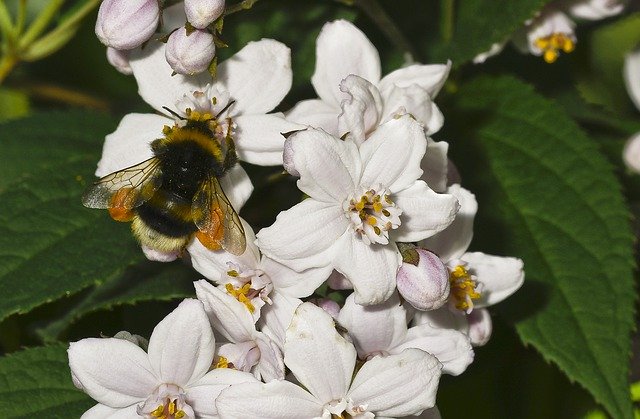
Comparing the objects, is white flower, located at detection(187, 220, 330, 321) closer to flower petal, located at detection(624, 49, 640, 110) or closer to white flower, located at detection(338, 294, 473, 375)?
white flower, located at detection(338, 294, 473, 375)

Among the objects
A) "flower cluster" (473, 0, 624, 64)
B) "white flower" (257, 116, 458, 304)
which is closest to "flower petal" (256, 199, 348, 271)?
"white flower" (257, 116, 458, 304)

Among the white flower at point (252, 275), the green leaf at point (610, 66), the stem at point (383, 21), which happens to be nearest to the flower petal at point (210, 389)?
the white flower at point (252, 275)

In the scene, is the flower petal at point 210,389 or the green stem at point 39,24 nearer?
the flower petal at point 210,389

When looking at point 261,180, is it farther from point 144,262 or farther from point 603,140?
point 603,140

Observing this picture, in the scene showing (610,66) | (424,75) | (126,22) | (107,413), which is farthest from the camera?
(610,66)

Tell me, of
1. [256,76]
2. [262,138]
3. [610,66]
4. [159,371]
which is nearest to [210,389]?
[159,371]

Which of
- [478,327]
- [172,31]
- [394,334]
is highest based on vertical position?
[172,31]

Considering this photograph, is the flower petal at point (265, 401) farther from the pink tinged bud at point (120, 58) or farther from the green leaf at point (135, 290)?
the pink tinged bud at point (120, 58)

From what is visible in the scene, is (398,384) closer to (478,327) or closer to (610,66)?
(478,327)
